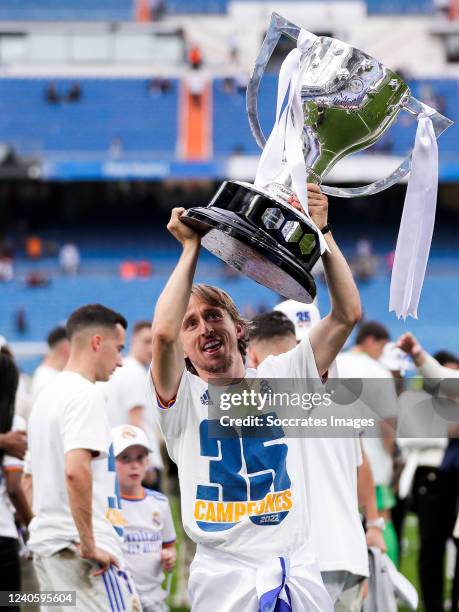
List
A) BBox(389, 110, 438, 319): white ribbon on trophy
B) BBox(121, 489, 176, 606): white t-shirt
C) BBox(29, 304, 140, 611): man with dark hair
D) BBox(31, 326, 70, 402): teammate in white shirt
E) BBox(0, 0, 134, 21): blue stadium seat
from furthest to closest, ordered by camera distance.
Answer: BBox(0, 0, 134, 21): blue stadium seat → BBox(31, 326, 70, 402): teammate in white shirt → BBox(121, 489, 176, 606): white t-shirt → BBox(29, 304, 140, 611): man with dark hair → BBox(389, 110, 438, 319): white ribbon on trophy

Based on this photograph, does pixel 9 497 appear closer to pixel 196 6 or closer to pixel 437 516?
pixel 437 516

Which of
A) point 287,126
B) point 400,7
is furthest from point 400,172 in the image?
point 400,7

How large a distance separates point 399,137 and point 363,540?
91.3ft

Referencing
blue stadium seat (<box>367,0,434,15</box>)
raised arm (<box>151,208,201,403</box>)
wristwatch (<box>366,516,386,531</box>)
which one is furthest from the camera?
blue stadium seat (<box>367,0,434,15</box>)

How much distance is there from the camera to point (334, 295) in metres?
2.97

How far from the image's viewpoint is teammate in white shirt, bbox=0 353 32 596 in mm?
4512

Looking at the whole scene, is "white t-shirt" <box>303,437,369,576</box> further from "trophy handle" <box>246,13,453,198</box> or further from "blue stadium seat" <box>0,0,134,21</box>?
"blue stadium seat" <box>0,0,134,21</box>

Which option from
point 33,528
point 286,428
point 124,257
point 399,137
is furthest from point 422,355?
point 399,137

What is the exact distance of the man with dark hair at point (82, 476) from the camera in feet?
13.4

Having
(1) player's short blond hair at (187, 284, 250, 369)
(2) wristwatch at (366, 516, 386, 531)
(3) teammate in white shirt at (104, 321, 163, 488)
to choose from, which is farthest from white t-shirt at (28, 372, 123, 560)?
(3) teammate in white shirt at (104, 321, 163, 488)

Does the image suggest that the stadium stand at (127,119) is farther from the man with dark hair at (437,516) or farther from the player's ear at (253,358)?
the player's ear at (253,358)

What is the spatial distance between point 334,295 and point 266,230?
0.35 metres

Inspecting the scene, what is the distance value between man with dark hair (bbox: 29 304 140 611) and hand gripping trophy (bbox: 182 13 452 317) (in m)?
1.34

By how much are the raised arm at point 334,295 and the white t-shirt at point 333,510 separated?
0.94 meters
